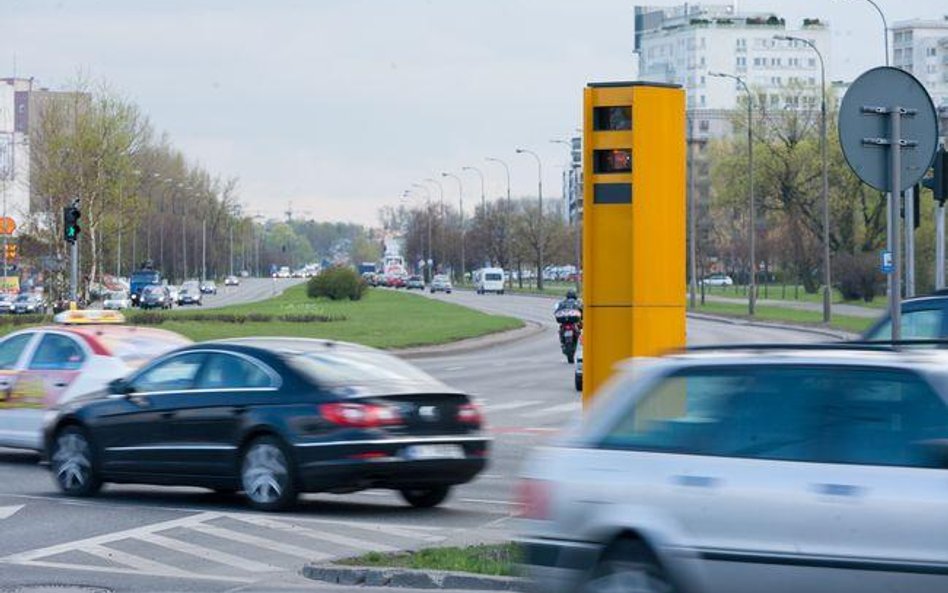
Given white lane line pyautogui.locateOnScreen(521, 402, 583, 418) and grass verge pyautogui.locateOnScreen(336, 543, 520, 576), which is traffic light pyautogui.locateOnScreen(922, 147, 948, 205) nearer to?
white lane line pyautogui.locateOnScreen(521, 402, 583, 418)

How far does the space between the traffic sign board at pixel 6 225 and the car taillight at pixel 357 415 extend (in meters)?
73.2

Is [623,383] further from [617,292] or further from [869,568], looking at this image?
[617,292]

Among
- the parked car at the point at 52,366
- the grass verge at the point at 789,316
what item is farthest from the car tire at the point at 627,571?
the grass verge at the point at 789,316

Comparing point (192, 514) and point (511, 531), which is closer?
point (511, 531)

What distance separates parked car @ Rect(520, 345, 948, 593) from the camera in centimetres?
761

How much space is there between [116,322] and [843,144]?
12.6 metres

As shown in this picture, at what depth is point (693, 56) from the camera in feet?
623

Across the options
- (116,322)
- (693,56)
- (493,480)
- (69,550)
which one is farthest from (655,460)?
(693,56)

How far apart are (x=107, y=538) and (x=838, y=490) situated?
7773 mm

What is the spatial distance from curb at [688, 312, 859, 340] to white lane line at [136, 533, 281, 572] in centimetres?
3518

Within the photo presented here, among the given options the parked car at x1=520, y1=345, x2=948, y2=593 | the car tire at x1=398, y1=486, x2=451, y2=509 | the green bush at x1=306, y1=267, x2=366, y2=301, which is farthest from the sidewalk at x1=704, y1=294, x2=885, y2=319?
the parked car at x1=520, y1=345, x2=948, y2=593

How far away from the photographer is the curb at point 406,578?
36.3 feet

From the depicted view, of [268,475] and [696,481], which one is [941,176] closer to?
[268,475]

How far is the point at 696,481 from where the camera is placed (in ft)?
26.9
